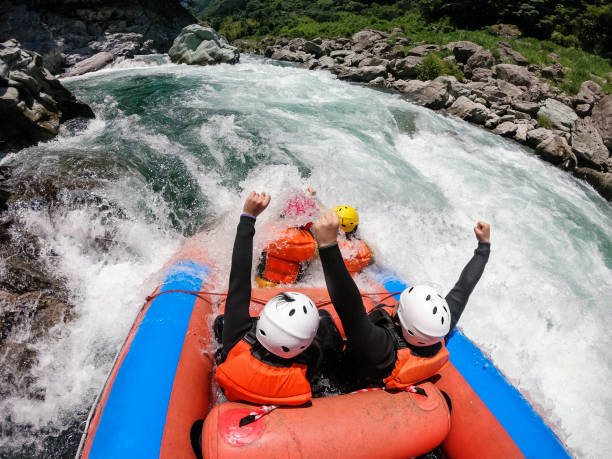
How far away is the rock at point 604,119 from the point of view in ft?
31.7

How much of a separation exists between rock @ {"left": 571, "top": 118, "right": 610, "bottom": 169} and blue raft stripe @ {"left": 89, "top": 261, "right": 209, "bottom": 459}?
35.3ft

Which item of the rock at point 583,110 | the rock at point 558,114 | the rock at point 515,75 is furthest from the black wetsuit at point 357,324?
the rock at point 515,75

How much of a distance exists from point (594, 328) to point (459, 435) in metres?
3.40

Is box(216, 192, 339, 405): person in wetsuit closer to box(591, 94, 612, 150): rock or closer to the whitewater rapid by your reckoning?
the whitewater rapid

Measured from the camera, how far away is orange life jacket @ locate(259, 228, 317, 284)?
131 inches

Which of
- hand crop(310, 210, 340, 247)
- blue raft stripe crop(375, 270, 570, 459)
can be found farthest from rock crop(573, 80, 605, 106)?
hand crop(310, 210, 340, 247)

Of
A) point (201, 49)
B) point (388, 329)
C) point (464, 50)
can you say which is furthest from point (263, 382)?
point (201, 49)

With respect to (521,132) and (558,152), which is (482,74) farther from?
(558,152)

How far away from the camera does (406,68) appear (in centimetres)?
1398

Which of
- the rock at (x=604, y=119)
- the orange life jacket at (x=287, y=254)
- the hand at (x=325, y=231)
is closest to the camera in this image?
the hand at (x=325, y=231)

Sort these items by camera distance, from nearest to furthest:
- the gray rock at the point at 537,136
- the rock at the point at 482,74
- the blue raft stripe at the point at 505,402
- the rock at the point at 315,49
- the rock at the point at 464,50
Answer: the blue raft stripe at the point at 505,402 < the gray rock at the point at 537,136 < the rock at the point at 482,74 < the rock at the point at 464,50 < the rock at the point at 315,49

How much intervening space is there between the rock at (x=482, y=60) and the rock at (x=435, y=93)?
2.72 meters

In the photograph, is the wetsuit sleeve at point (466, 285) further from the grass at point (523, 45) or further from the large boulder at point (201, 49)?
the large boulder at point (201, 49)

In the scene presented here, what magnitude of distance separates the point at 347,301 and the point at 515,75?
1559 centimetres
